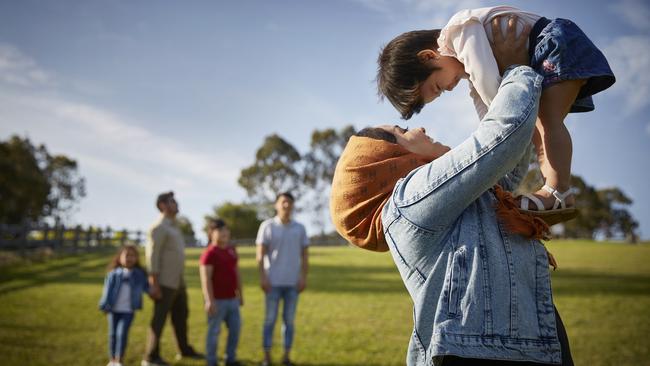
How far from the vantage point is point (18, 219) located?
3281 centimetres

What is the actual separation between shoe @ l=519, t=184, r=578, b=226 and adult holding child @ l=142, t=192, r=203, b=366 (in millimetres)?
5861

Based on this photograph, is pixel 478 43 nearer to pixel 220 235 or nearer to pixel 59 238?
pixel 220 235

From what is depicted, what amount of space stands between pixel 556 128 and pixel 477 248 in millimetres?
717

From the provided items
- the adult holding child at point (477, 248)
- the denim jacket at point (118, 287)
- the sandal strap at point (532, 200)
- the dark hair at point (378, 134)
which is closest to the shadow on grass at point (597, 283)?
the denim jacket at point (118, 287)

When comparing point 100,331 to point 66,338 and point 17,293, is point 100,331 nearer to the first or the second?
point 66,338

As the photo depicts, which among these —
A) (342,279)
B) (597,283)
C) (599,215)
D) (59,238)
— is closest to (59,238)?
(59,238)

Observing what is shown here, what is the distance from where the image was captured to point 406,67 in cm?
160

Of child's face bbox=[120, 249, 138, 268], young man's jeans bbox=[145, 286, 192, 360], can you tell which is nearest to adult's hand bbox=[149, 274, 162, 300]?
young man's jeans bbox=[145, 286, 192, 360]

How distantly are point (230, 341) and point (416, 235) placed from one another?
5277 mm

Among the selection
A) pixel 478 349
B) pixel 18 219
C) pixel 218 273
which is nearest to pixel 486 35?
pixel 478 349

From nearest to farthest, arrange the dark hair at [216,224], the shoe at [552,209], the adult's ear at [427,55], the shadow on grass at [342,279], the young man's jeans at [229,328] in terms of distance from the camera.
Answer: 1. the shoe at [552,209]
2. the adult's ear at [427,55]
3. the young man's jeans at [229,328]
4. the dark hair at [216,224]
5. the shadow on grass at [342,279]

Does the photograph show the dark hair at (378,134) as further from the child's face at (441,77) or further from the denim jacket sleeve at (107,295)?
the denim jacket sleeve at (107,295)

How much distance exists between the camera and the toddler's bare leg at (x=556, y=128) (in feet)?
5.27

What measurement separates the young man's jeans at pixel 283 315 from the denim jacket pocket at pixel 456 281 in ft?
16.8
